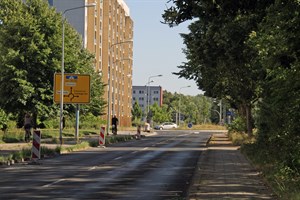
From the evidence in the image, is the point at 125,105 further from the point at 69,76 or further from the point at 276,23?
the point at 276,23

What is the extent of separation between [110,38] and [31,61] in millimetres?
64409

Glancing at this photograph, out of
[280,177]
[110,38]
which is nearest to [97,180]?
[280,177]

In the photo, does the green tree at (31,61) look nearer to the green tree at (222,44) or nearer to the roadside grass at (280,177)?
the green tree at (222,44)

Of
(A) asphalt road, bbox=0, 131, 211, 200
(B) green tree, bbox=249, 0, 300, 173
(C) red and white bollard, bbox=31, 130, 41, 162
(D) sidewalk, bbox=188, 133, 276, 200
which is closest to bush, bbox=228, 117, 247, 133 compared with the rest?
(A) asphalt road, bbox=0, 131, 211, 200

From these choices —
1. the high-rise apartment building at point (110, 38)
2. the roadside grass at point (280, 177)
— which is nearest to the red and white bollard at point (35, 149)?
the roadside grass at point (280, 177)

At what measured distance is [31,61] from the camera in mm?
43156

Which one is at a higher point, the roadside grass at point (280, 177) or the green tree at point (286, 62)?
the green tree at point (286, 62)

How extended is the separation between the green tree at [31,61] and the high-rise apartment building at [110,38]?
2814cm

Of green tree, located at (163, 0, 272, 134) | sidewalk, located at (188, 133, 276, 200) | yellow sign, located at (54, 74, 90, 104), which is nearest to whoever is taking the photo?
sidewalk, located at (188, 133, 276, 200)

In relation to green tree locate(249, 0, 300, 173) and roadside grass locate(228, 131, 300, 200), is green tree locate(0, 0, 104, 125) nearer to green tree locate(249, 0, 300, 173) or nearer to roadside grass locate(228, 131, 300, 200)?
roadside grass locate(228, 131, 300, 200)

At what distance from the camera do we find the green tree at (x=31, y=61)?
42.4 metres

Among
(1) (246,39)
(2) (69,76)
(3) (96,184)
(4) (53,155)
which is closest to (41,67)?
(2) (69,76)

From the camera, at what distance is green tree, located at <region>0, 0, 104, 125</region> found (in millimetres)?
42375

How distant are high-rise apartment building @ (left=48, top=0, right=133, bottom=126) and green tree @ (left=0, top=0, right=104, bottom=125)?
92.3 feet
